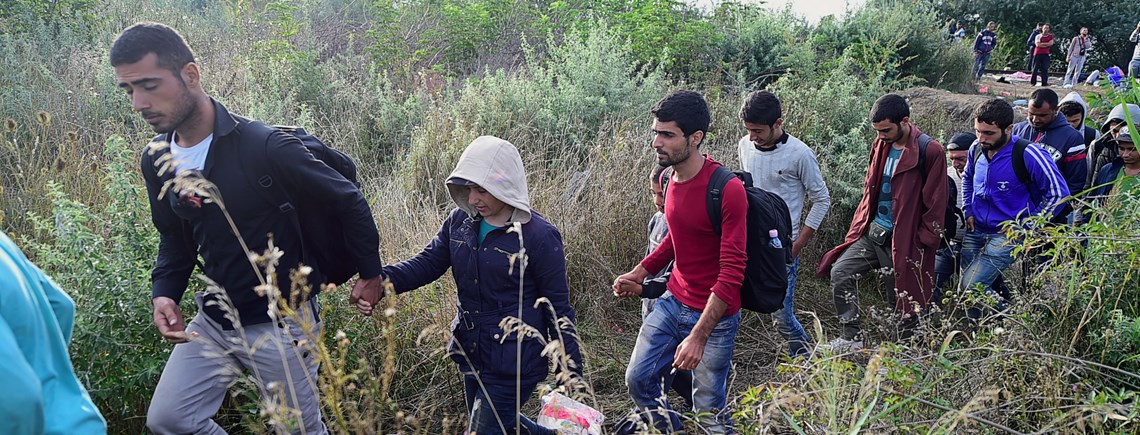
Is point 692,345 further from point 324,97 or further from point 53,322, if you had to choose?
point 324,97

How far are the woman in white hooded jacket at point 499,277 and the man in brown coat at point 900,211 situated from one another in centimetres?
207

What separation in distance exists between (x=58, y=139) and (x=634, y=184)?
4.70 meters

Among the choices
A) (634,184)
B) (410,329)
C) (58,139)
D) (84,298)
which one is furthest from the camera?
(58,139)

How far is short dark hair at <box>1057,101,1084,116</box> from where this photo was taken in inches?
243

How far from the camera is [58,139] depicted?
6.23m

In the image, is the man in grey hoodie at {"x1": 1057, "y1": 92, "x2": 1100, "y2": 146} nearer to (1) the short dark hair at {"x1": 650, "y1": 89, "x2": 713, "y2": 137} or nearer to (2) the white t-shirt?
(1) the short dark hair at {"x1": 650, "y1": 89, "x2": 713, "y2": 137}

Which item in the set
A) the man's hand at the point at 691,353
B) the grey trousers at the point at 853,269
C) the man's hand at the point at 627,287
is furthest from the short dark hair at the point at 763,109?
the man's hand at the point at 691,353

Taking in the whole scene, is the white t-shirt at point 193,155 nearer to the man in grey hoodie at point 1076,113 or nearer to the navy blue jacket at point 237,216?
the navy blue jacket at point 237,216

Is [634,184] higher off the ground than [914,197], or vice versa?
[914,197]

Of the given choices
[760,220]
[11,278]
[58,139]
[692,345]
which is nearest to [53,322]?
[11,278]

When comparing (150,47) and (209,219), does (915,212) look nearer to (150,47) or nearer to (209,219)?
(209,219)

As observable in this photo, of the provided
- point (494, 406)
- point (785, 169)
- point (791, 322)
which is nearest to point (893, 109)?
point (785, 169)

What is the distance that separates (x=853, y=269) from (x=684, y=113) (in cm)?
230

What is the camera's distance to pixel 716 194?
124 inches
